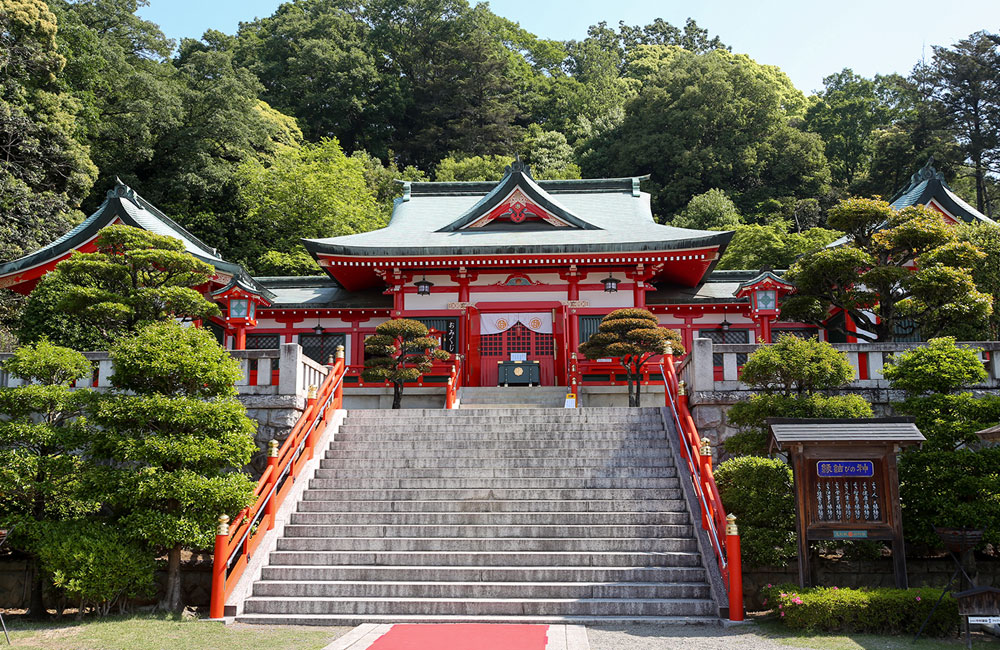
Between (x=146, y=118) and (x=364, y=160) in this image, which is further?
(x=364, y=160)

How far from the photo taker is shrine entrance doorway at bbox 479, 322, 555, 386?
20.1 meters

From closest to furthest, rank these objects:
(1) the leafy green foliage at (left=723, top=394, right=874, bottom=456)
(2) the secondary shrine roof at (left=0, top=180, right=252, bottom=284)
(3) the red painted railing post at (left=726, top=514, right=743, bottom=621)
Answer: (3) the red painted railing post at (left=726, top=514, right=743, bottom=621)
(1) the leafy green foliage at (left=723, top=394, right=874, bottom=456)
(2) the secondary shrine roof at (left=0, top=180, right=252, bottom=284)

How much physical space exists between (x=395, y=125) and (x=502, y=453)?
4098 cm

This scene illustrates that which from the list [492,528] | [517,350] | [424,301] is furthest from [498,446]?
[424,301]

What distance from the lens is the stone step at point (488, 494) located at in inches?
422

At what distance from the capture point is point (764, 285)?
1956cm

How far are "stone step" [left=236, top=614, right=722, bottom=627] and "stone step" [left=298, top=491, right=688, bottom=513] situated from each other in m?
2.04

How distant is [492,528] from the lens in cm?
1014

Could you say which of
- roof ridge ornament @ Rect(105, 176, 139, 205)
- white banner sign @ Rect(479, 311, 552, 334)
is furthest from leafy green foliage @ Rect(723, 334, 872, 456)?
roof ridge ornament @ Rect(105, 176, 139, 205)

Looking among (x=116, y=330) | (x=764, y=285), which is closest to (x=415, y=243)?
(x=116, y=330)

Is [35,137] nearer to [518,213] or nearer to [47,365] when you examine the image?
[518,213]

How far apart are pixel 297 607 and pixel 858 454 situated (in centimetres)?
665

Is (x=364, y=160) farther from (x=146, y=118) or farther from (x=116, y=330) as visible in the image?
(x=116, y=330)

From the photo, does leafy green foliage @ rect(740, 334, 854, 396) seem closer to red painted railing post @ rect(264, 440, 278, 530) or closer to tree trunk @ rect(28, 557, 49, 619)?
red painted railing post @ rect(264, 440, 278, 530)
